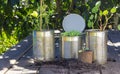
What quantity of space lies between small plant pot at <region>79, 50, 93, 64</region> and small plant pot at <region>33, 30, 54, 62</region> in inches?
10.1

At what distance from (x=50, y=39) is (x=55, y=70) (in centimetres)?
37

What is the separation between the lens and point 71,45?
3.17 metres

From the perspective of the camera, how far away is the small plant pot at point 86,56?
3.10 meters

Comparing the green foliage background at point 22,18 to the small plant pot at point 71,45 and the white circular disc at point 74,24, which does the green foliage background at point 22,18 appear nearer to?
the white circular disc at point 74,24

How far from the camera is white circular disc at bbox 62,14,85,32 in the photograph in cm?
345

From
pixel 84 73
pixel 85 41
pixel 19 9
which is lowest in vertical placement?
pixel 84 73

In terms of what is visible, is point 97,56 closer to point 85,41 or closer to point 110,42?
point 85,41

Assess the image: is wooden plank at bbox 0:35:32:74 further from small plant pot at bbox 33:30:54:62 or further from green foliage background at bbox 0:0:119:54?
green foliage background at bbox 0:0:119:54

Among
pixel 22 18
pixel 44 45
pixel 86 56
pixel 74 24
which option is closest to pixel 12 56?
pixel 44 45

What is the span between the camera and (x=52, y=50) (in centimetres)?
323

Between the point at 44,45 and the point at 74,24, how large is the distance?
397 millimetres

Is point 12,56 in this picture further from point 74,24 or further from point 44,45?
point 74,24

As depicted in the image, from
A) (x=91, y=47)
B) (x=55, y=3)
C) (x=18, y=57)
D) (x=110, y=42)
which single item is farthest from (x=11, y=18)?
(x=91, y=47)

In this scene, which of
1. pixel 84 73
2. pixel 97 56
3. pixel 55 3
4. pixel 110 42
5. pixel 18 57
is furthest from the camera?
pixel 55 3
